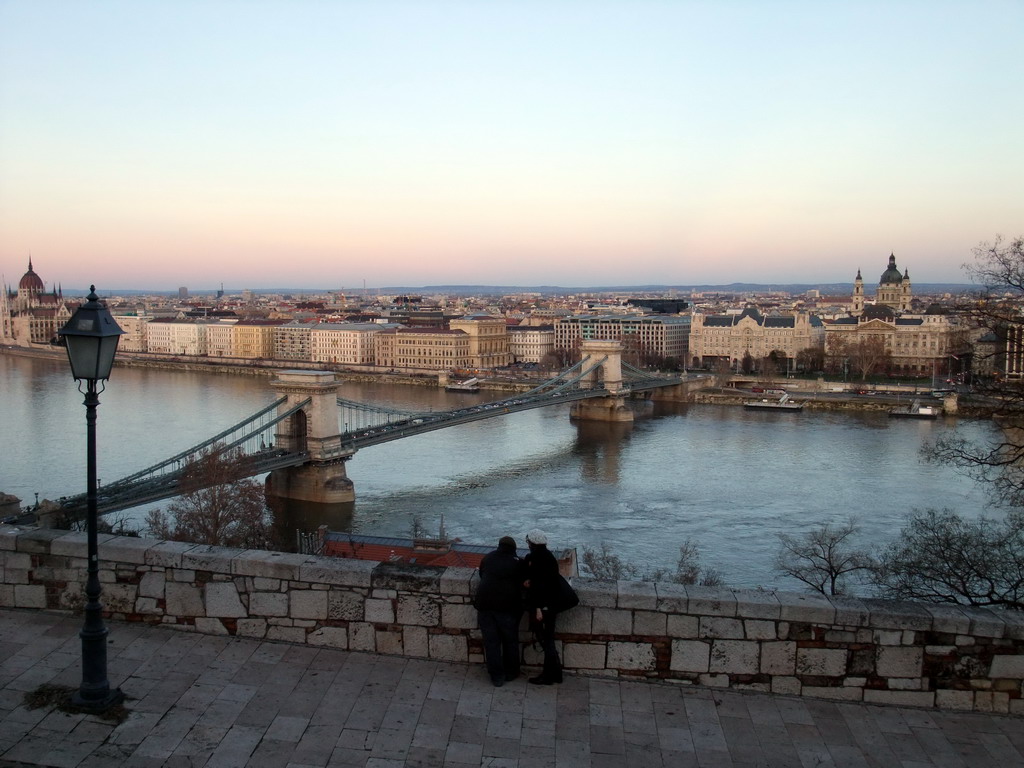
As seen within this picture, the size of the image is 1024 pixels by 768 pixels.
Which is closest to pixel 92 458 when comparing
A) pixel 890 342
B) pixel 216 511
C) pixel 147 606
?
pixel 147 606

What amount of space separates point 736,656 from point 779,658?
86 mm

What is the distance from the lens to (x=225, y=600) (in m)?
2.13

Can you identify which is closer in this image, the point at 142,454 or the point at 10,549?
the point at 10,549

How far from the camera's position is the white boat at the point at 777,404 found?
24047mm

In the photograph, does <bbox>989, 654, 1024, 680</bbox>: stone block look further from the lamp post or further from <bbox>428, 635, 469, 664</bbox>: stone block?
the lamp post

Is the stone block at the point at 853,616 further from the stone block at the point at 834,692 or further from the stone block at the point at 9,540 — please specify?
the stone block at the point at 9,540

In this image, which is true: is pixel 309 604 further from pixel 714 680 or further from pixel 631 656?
pixel 714 680

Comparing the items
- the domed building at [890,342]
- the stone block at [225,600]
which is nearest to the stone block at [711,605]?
the stone block at [225,600]

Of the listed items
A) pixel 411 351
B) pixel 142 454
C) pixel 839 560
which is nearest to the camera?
pixel 839 560

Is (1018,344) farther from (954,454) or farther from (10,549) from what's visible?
(10,549)

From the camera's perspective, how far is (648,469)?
15172 millimetres

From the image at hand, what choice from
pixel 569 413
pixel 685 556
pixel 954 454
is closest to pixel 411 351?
pixel 569 413

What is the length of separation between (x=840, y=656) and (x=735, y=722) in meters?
0.27

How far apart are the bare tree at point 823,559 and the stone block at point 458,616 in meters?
5.07
